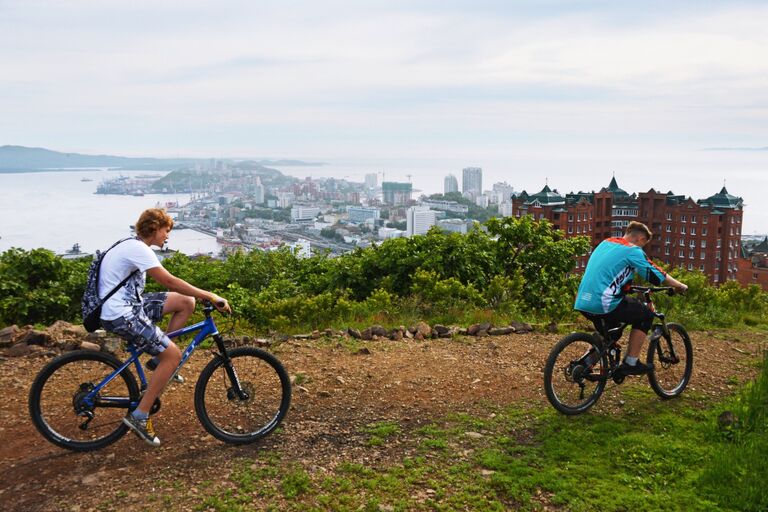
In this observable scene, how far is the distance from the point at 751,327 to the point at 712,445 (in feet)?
21.2

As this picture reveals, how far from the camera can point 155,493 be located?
4637 mm

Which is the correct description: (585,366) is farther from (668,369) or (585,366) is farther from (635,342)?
(668,369)

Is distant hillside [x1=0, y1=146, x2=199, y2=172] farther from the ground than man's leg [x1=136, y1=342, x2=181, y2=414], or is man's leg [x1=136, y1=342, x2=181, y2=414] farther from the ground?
distant hillside [x1=0, y1=146, x2=199, y2=172]

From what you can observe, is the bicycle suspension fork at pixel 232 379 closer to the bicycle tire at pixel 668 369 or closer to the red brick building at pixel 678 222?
the bicycle tire at pixel 668 369

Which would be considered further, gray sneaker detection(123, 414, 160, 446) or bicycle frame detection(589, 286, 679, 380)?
bicycle frame detection(589, 286, 679, 380)

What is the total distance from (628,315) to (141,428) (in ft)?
14.4

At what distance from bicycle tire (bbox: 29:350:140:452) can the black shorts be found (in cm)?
419

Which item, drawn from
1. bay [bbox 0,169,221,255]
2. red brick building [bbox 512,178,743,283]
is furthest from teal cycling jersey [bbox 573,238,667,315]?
red brick building [bbox 512,178,743,283]

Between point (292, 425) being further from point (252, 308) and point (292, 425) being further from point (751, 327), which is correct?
point (751, 327)

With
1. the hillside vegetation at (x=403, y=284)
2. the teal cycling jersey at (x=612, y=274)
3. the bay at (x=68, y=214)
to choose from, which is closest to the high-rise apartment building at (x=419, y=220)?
the bay at (x=68, y=214)

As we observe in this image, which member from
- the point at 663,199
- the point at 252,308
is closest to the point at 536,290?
the point at 252,308

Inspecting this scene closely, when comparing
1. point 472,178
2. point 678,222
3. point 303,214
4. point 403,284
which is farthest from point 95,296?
point 472,178

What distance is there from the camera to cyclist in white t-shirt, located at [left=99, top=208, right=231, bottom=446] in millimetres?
4977

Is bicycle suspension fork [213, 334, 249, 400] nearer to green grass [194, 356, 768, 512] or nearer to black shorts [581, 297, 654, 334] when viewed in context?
green grass [194, 356, 768, 512]
